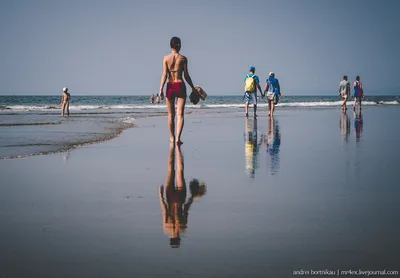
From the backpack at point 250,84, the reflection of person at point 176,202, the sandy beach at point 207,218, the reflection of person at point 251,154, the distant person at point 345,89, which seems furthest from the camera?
the distant person at point 345,89

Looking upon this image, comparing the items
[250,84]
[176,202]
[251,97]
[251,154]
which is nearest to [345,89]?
[251,97]

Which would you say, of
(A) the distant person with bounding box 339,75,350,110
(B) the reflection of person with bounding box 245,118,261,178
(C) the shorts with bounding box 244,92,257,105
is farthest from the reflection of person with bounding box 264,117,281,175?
(A) the distant person with bounding box 339,75,350,110

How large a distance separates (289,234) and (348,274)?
792 mm

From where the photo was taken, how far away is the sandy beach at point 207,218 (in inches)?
113

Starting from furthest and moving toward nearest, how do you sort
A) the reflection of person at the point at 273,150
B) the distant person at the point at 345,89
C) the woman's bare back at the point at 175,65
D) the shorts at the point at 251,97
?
the distant person at the point at 345,89, the shorts at the point at 251,97, the woman's bare back at the point at 175,65, the reflection of person at the point at 273,150

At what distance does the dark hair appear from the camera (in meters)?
10.4

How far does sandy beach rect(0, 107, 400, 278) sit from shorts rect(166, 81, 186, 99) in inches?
115

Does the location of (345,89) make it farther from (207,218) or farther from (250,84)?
(207,218)

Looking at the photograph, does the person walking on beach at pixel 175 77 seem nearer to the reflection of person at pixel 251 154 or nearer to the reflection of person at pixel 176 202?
the reflection of person at pixel 251 154

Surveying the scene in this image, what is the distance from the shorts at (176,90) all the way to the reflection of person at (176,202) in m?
3.70

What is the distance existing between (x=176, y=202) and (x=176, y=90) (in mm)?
6042

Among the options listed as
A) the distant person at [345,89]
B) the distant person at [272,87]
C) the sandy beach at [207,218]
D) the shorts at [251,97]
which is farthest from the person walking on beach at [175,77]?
the distant person at [345,89]

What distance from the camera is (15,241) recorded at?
3.37 metres

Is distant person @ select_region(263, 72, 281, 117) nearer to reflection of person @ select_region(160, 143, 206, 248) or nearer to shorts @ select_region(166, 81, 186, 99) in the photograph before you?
shorts @ select_region(166, 81, 186, 99)
